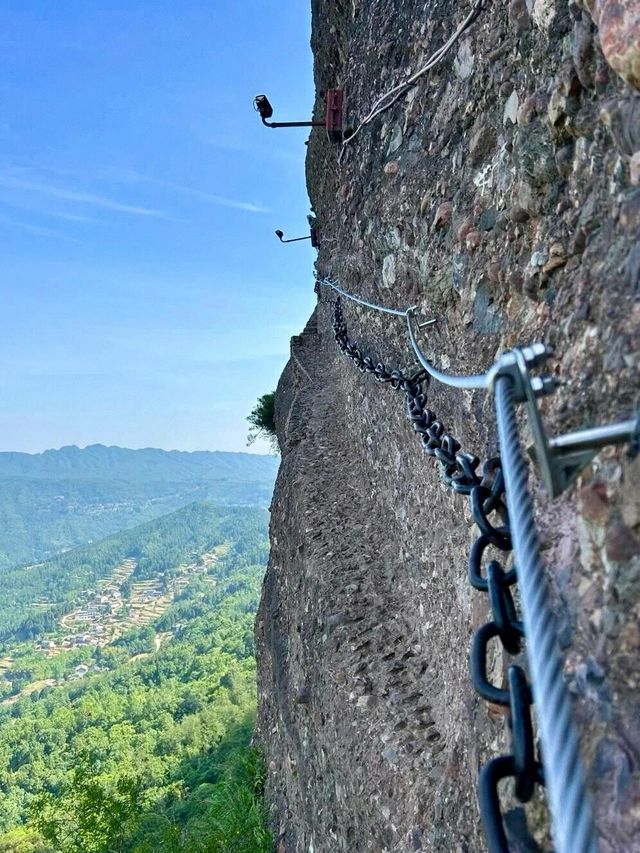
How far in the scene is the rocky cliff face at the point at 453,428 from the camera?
1554 mm

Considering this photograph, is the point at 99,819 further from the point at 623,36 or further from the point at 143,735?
the point at 143,735

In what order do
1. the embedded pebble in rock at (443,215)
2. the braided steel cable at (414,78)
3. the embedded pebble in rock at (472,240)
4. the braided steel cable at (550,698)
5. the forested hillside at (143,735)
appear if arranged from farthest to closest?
the forested hillside at (143,735) < the embedded pebble in rock at (443,215) < the braided steel cable at (414,78) < the embedded pebble in rock at (472,240) < the braided steel cable at (550,698)

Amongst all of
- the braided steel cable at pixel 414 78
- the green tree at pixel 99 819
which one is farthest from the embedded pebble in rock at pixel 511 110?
the green tree at pixel 99 819

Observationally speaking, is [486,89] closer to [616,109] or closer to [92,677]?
[616,109]

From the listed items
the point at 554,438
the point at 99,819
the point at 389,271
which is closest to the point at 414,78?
the point at 389,271

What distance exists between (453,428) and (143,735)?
48985 millimetres

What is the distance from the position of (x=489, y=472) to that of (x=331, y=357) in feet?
29.6

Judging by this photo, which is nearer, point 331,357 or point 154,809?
point 331,357

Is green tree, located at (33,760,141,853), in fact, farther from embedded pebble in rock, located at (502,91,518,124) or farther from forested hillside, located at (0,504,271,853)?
embedded pebble in rock, located at (502,91,518,124)

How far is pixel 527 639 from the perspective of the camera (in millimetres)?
1036

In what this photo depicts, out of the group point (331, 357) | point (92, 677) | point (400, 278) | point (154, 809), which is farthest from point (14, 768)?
point (400, 278)

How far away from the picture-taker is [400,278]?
4836mm

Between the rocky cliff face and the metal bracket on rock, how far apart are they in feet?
0.56

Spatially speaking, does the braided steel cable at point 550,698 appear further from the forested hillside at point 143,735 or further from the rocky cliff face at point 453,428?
the forested hillside at point 143,735
